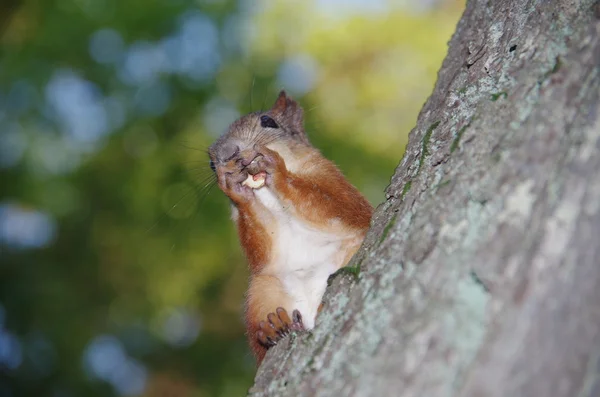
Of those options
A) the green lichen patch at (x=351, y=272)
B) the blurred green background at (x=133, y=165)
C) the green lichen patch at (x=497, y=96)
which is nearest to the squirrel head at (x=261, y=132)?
the green lichen patch at (x=351, y=272)

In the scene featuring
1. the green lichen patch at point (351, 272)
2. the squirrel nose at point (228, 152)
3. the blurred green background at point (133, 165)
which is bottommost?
the green lichen patch at point (351, 272)

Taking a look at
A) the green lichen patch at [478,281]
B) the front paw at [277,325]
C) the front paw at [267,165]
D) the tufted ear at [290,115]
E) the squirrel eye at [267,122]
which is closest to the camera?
the green lichen patch at [478,281]

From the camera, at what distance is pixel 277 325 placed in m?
2.95

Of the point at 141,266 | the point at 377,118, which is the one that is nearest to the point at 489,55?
the point at 377,118

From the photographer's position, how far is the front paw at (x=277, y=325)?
292cm

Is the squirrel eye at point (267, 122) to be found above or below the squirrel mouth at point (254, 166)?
above

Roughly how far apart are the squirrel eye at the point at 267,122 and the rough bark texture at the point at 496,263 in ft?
6.82

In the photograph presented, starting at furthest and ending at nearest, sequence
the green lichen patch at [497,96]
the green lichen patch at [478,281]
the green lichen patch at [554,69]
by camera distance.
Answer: the green lichen patch at [497,96]
the green lichen patch at [554,69]
the green lichen patch at [478,281]

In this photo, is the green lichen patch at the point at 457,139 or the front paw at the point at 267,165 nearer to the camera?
the green lichen patch at the point at 457,139

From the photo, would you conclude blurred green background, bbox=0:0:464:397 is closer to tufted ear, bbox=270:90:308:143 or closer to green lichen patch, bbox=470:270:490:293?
tufted ear, bbox=270:90:308:143

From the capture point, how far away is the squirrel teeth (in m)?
3.43

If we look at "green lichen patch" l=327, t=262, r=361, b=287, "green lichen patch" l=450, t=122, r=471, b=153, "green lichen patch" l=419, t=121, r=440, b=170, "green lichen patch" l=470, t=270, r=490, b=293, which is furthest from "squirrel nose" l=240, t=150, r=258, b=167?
"green lichen patch" l=470, t=270, r=490, b=293

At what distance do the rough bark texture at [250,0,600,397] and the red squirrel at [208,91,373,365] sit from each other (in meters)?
1.09

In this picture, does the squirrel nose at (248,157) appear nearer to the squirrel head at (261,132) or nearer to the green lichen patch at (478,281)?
the squirrel head at (261,132)
